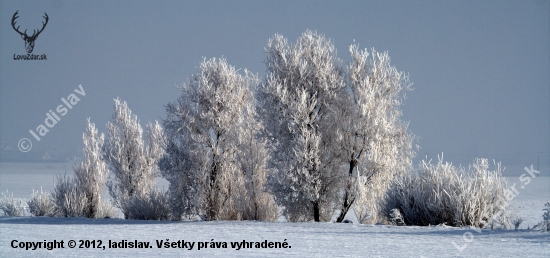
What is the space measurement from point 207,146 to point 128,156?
14.4 ft

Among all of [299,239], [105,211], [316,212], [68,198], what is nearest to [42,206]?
[68,198]

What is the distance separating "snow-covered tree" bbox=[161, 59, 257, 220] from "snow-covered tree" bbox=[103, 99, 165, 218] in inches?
123

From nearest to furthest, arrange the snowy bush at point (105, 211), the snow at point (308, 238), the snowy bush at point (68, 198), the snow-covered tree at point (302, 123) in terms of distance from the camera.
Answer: the snow at point (308, 238) → the snow-covered tree at point (302, 123) → the snowy bush at point (68, 198) → the snowy bush at point (105, 211)

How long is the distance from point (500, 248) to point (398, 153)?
7.04 metres

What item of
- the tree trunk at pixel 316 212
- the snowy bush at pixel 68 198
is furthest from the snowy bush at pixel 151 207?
the tree trunk at pixel 316 212

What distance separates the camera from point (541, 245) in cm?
701

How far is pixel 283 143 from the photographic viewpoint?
12641 millimetres

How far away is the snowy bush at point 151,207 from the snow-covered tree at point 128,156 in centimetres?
300

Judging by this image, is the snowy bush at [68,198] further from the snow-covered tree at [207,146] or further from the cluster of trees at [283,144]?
the snow-covered tree at [207,146]

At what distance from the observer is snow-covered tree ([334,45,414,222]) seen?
12.9 meters

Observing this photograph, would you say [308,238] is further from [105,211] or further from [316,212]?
[105,211]

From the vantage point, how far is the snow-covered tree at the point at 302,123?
12.4 meters

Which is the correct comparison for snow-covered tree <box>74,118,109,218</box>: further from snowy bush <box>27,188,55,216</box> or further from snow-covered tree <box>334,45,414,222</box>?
snow-covered tree <box>334,45,414,222</box>

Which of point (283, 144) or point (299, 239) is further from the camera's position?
point (283, 144)
